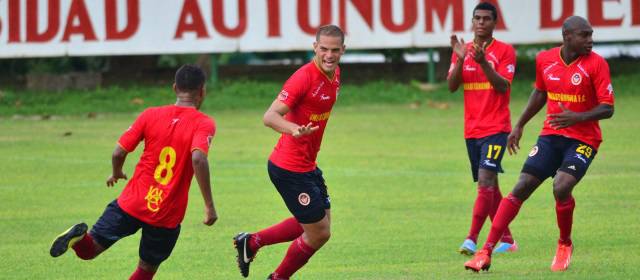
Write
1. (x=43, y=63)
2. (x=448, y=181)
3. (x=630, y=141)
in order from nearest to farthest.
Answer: (x=448, y=181) → (x=630, y=141) → (x=43, y=63)

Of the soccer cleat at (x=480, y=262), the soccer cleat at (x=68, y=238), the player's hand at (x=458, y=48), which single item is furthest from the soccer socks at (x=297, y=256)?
the player's hand at (x=458, y=48)

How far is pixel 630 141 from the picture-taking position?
77.8ft

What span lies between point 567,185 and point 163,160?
345 cm

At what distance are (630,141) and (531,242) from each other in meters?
10.6

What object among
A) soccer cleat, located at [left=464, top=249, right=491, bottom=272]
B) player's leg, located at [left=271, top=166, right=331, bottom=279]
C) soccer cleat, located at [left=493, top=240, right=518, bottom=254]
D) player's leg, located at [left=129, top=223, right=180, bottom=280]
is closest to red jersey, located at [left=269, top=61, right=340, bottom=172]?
player's leg, located at [left=271, top=166, right=331, bottom=279]

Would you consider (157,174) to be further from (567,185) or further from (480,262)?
(567,185)

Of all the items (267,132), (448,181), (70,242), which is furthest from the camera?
(267,132)

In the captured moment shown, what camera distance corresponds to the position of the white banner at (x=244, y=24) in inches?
1219

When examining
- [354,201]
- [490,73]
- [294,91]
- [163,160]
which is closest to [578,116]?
[490,73]

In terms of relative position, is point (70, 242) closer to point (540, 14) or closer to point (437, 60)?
point (540, 14)

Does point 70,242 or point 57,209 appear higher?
point 70,242

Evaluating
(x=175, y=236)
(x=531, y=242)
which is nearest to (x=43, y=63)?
(x=531, y=242)

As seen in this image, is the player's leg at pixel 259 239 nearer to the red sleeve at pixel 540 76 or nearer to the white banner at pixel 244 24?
the red sleeve at pixel 540 76

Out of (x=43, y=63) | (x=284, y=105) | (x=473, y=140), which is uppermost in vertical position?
(x=284, y=105)
